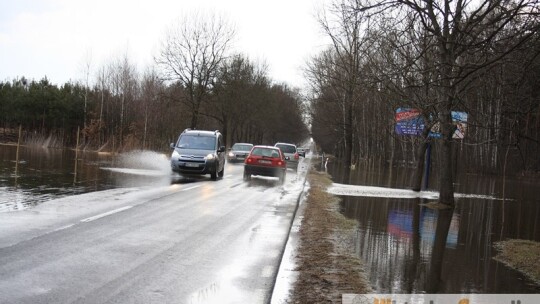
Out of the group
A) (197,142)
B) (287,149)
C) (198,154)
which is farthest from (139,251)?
(287,149)

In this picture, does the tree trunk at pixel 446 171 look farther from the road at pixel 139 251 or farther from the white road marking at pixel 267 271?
the white road marking at pixel 267 271

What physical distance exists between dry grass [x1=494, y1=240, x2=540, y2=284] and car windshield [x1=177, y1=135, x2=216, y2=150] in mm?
14081

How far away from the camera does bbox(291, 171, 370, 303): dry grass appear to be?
20.1 feet

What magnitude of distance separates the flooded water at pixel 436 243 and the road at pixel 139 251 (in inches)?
64.6

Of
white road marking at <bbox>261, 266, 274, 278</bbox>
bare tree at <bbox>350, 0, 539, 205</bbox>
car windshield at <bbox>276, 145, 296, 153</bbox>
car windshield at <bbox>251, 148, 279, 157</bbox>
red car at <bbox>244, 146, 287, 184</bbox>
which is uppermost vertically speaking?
bare tree at <bbox>350, 0, 539, 205</bbox>

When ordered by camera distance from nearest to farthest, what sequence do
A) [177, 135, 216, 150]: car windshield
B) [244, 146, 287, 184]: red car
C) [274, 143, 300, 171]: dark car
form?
[177, 135, 216, 150]: car windshield
[244, 146, 287, 184]: red car
[274, 143, 300, 171]: dark car

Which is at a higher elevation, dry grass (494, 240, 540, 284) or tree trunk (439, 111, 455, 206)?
tree trunk (439, 111, 455, 206)

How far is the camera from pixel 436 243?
10141 millimetres

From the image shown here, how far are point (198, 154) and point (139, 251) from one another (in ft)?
46.9

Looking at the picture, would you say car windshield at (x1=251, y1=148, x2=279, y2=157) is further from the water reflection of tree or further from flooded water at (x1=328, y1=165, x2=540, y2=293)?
the water reflection of tree

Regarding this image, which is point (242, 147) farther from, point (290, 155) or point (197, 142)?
point (197, 142)

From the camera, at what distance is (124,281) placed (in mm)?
6031

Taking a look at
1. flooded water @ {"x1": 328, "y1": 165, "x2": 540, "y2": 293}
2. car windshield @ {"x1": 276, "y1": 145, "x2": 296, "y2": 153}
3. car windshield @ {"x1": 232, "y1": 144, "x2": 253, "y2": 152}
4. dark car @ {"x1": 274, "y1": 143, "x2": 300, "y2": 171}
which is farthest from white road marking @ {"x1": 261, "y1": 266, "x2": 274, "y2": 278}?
car windshield @ {"x1": 232, "y1": 144, "x2": 253, "y2": 152}

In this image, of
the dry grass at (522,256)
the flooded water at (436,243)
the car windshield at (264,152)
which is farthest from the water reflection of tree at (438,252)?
the car windshield at (264,152)
